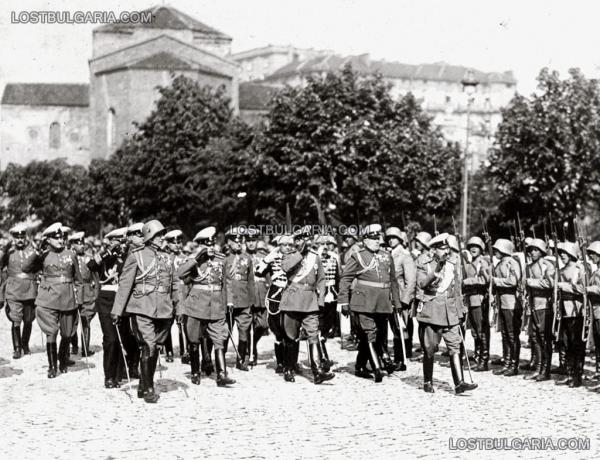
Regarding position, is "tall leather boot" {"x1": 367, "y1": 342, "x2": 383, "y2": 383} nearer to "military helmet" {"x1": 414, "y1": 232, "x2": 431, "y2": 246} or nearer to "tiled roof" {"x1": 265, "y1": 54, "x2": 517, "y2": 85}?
"military helmet" {"x1": 414, "y1": 232, "x2": 431, "y2": 246}

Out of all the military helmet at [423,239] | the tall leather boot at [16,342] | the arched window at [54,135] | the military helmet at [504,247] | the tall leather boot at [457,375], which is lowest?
the tall leather boot at [16,342]

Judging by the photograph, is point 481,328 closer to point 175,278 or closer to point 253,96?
point 175,278

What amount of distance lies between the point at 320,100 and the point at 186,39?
1521 inches

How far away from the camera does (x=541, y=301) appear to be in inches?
498

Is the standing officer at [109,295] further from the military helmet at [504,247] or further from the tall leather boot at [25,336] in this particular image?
the military helmet at [504,247]

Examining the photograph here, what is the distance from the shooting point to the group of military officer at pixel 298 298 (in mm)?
11047

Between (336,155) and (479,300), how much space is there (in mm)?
22864

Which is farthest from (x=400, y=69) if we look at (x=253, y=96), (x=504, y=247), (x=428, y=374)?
(x=428, y=374)

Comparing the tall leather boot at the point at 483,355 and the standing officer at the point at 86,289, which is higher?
the standing officer at the point at 86,289

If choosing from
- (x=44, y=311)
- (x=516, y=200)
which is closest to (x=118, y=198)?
(x=516, y=200)

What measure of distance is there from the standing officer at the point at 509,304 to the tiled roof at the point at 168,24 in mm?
61867

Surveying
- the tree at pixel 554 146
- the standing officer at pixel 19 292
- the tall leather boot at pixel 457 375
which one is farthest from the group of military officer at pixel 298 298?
the tree at pixel 554 146

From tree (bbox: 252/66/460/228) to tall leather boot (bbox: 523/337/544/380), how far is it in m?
20.9

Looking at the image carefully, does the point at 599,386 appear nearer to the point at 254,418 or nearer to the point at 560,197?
the point at 254,418
